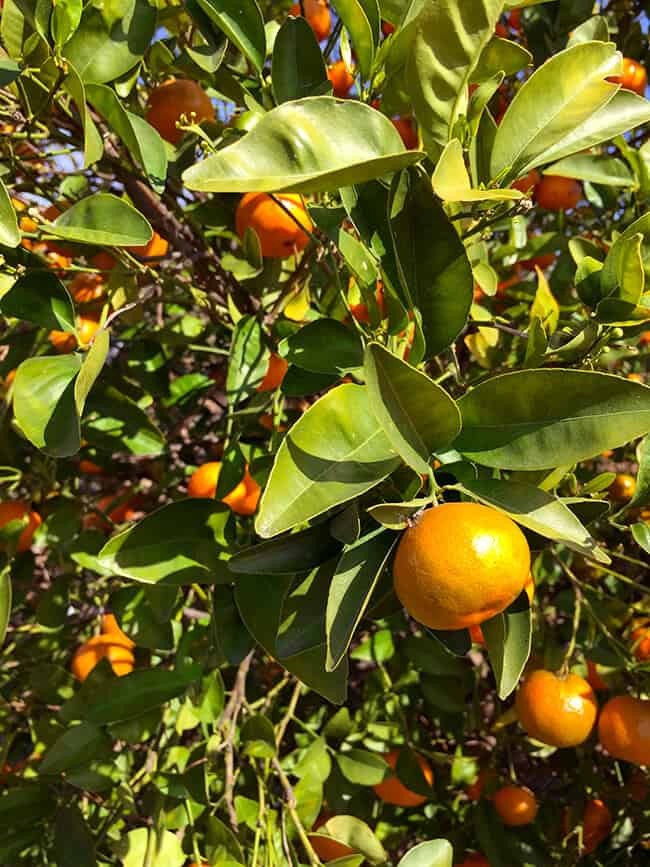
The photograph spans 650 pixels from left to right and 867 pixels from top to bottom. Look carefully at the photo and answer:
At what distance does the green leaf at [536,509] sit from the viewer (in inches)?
23.0

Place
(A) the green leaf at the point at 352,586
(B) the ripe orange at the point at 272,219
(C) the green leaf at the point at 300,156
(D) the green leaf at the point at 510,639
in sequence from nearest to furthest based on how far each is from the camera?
(C) the green leaf at the point at 300,156 → (A) the green leaf at the point at 352,586 → (D) the green leaf at the point at 510,639 → (B) the ripe orange at the point at 272,219

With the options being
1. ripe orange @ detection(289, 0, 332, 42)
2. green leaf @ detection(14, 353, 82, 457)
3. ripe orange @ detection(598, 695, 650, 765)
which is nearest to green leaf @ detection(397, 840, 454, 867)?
ripe orange @ detection(598, 695, 650, 765)

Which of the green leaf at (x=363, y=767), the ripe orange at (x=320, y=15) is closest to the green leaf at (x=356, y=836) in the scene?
the green leaf at (x=363, y=767)

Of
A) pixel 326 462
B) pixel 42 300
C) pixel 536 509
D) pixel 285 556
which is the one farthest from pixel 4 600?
pixel 536 509

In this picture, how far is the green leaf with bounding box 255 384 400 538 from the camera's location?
57 centimetres

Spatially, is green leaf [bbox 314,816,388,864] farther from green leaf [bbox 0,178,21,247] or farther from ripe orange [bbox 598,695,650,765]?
green leaf [bbox 0,178,21,247]

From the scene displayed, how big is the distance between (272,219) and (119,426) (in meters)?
0.43

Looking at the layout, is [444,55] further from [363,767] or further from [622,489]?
[363,767]

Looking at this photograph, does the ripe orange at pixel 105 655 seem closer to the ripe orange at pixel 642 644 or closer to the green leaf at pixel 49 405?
the green leaf at pixel 49 405

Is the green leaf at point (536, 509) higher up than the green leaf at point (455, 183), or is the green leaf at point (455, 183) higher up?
the green leaf at point (455, 183)

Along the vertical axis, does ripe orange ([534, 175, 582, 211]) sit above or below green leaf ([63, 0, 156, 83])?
below

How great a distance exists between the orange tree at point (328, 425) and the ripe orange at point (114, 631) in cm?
3

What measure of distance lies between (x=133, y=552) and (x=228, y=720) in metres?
0.43

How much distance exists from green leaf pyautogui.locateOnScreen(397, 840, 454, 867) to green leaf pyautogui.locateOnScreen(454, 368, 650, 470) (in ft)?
1.53
